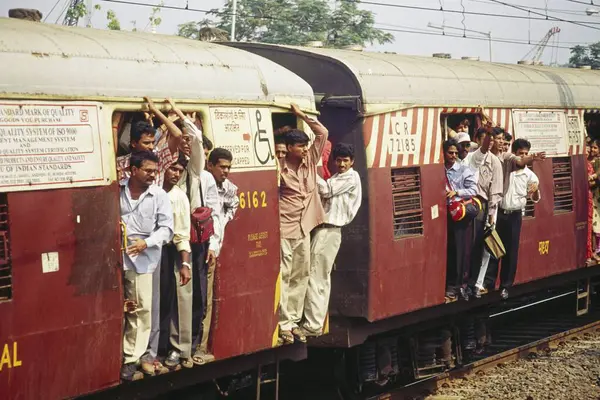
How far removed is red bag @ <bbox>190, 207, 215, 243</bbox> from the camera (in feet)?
23.2

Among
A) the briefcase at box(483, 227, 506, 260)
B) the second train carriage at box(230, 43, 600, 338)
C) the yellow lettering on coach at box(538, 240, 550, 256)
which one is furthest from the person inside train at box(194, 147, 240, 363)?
the yellow lettering on coach at box(538, 240, 550, 256)

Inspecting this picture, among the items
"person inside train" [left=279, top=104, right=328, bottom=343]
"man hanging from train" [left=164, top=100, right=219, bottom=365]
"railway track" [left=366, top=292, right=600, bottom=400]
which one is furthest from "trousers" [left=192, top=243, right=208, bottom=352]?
"railway track" [left=366, top=292, right=600, bottom=400]

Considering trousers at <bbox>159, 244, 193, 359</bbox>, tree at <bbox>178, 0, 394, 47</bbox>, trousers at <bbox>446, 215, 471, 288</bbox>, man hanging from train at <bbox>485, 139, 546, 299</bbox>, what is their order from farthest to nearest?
tree at <bbox>178, 0, 394, 47</bbox>
man hanging from train at <bbox>485, 139, 546, 299</bbox>
trousers at <bbox>446, 215, 471, 288</bbox>
trousers at <bbox>159, 244, 193, 359</bbox>

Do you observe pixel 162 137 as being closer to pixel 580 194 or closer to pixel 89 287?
pixel 89 287

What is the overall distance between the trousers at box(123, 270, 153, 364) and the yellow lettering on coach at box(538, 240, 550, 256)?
6.35m

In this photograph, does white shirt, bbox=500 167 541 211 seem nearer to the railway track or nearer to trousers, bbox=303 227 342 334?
the railway track

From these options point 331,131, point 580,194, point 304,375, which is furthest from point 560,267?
point 331,131

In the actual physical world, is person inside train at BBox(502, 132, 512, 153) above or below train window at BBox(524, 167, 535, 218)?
above

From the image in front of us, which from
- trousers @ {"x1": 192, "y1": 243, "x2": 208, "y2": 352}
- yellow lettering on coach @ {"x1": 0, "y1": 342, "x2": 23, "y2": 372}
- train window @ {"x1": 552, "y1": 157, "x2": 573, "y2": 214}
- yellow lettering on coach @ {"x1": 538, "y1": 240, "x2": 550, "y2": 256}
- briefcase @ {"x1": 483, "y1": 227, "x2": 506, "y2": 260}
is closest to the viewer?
yellow lettering on coach @ {"x1": 0, "y1": 342, "x2": 23, "y2": 372}

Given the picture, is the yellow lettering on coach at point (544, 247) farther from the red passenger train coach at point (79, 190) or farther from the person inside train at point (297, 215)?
the red passenger train coach at point (79, 190)

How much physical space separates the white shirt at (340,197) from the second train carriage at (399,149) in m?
0.34

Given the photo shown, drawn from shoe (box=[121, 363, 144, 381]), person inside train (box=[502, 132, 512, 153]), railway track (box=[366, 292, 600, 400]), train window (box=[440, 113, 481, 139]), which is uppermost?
train window (box=[440, 113, 481, 139])

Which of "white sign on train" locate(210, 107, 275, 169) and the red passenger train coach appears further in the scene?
A: "white sign on train" locate(210, 107, 275, 169)

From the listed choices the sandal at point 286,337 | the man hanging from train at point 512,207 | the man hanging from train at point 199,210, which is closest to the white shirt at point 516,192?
the man hanging from train at point 512,207
